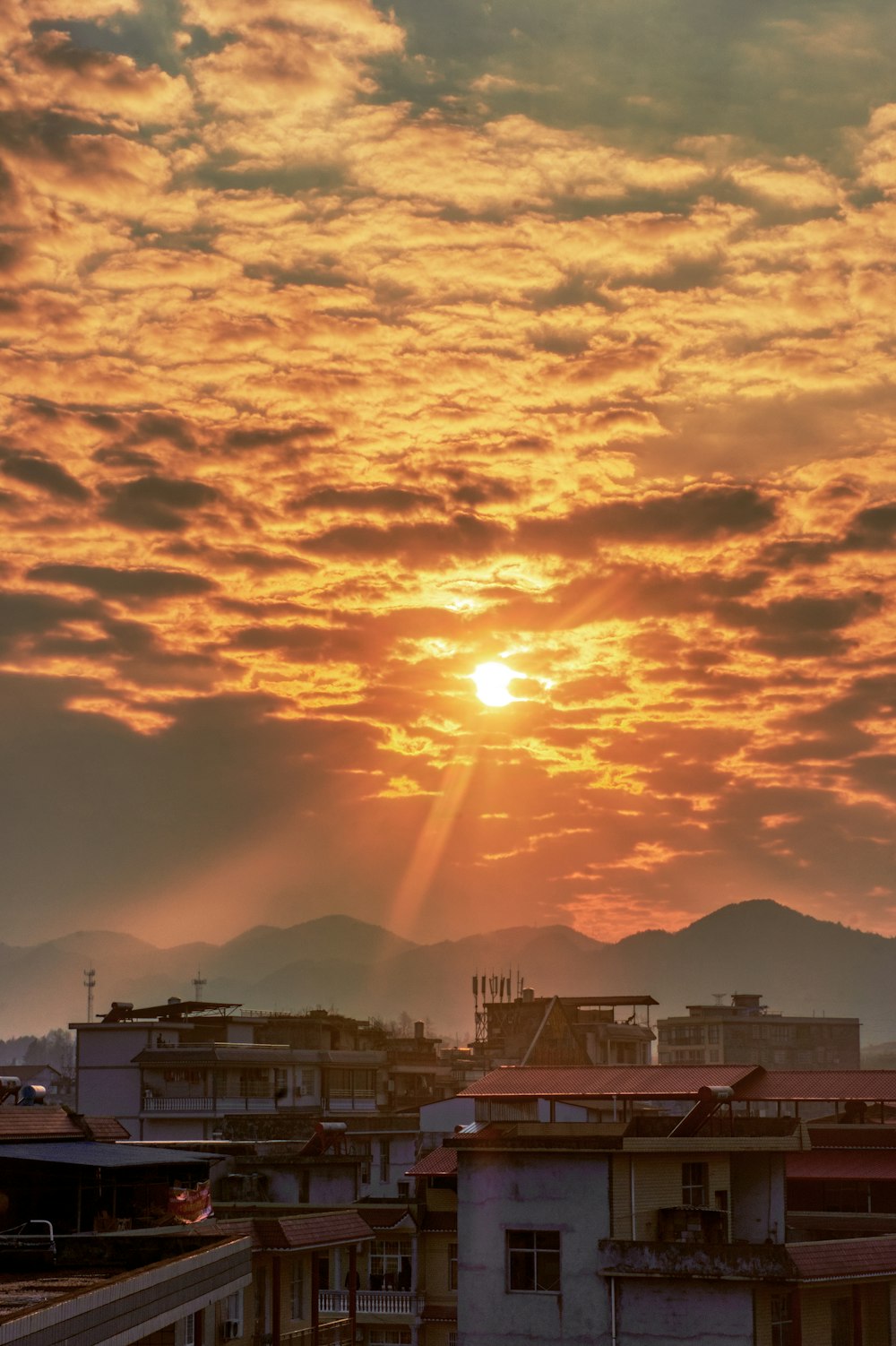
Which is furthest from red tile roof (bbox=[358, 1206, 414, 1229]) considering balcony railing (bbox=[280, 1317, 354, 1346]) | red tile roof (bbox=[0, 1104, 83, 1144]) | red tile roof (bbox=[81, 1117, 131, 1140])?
red tile roof (bbox=[0, 1104, 83, 1144])

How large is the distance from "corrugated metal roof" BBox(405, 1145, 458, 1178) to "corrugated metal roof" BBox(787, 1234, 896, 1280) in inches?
751

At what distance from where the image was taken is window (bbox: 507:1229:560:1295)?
5294 cm

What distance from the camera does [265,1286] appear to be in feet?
188

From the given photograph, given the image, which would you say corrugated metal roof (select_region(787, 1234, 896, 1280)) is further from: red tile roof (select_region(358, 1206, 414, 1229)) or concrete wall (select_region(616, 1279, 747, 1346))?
red tile roof (select_region(358, 1206, 414, 1229))

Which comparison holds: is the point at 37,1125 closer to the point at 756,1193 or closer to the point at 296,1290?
the point at 296,1290

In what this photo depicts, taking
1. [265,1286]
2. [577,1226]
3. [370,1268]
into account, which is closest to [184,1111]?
[370,1268]

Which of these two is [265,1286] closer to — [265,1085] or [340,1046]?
[265,1085]

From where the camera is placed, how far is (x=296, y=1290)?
60.6 metres

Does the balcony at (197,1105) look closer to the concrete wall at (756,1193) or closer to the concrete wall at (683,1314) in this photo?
the concrete wall at (756,1193)

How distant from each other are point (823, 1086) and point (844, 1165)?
209 inches

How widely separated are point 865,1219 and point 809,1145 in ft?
29.2

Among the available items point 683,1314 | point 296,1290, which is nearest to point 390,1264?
point 296,1290

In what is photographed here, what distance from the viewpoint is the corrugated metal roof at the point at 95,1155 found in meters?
44.8

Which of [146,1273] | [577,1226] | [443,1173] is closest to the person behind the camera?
[146,1273]
